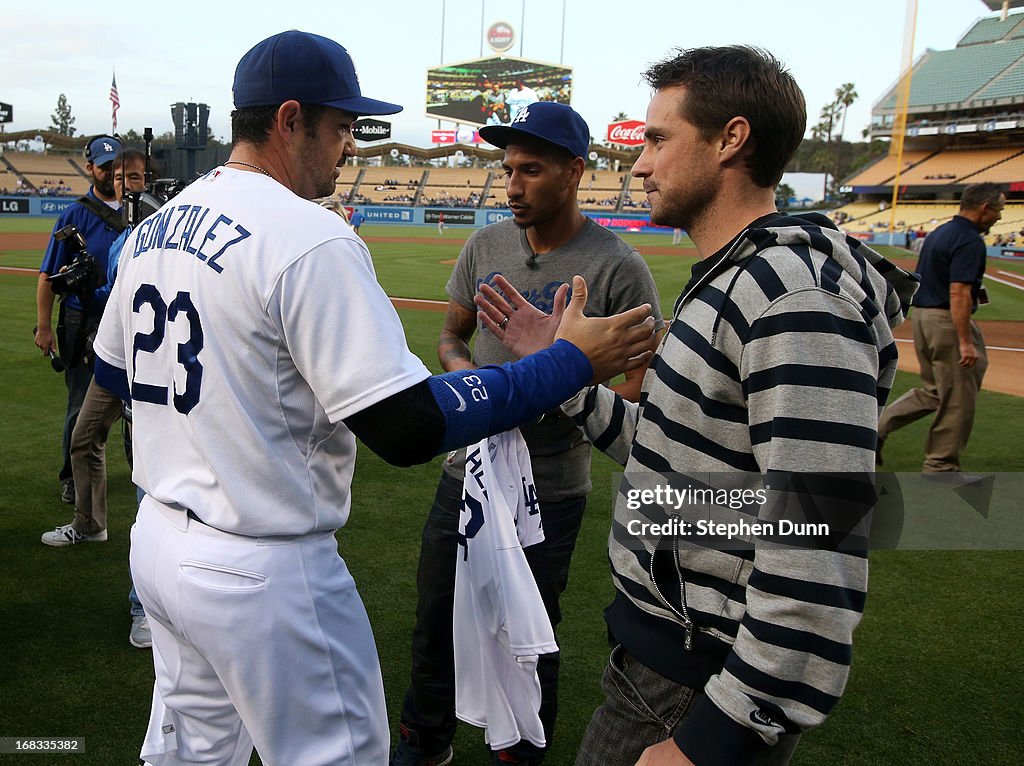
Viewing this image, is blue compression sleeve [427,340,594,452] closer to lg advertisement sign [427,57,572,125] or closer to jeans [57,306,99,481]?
jeans [57,306,99,481]

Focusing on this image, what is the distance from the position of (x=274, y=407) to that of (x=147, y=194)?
3.27m

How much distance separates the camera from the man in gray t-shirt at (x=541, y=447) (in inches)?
131

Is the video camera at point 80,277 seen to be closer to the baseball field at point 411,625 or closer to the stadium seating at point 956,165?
the baseball field at point 411,625

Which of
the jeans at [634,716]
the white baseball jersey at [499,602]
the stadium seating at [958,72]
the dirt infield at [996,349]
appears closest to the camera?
the jeans at [634,716]

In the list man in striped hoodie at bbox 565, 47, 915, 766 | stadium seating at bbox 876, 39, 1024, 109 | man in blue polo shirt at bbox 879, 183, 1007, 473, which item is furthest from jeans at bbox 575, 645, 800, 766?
stadium seating at bbox 876, 39, 1024, 109

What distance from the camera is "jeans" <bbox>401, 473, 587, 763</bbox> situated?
3307 mm

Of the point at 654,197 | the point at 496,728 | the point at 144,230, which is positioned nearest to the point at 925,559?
the point at 496,728

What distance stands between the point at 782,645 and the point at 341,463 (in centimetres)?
116

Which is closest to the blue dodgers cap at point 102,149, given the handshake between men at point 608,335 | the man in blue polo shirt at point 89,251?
the man in blue polo shirt at point 89,251

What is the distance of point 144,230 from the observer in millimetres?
2199

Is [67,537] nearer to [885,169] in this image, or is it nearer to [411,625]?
[411,625]

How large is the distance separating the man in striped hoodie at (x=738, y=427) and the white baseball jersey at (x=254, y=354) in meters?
0.63

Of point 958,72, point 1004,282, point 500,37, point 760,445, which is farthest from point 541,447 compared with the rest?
point 500,37

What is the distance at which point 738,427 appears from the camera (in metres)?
1.66
